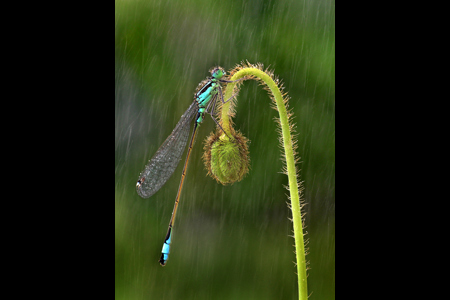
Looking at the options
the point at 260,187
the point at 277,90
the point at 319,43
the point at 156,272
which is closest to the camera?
the point at 277,90

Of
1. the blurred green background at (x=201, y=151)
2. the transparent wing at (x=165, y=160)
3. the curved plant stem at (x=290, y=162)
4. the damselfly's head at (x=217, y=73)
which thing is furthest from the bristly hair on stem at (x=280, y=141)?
the blurred green background at (x=201, y=151)

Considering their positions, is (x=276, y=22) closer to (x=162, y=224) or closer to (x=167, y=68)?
(x=167, y=68)

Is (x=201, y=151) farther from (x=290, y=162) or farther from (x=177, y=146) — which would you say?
(x=290, y=162)

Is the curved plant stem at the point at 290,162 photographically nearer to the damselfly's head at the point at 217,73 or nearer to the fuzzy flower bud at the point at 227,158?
the fuzzy flower bud at the point at 227,158

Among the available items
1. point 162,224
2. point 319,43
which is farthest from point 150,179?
point 319,43

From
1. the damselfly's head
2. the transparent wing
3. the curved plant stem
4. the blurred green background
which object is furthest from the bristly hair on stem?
the blurred green background

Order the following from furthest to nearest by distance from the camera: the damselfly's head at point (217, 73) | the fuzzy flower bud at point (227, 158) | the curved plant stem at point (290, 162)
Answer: the damselfly's head at point (217, 73) → the fuzzy flower bud at point (227, 158) → the curved plant stem at point (290, 162)
